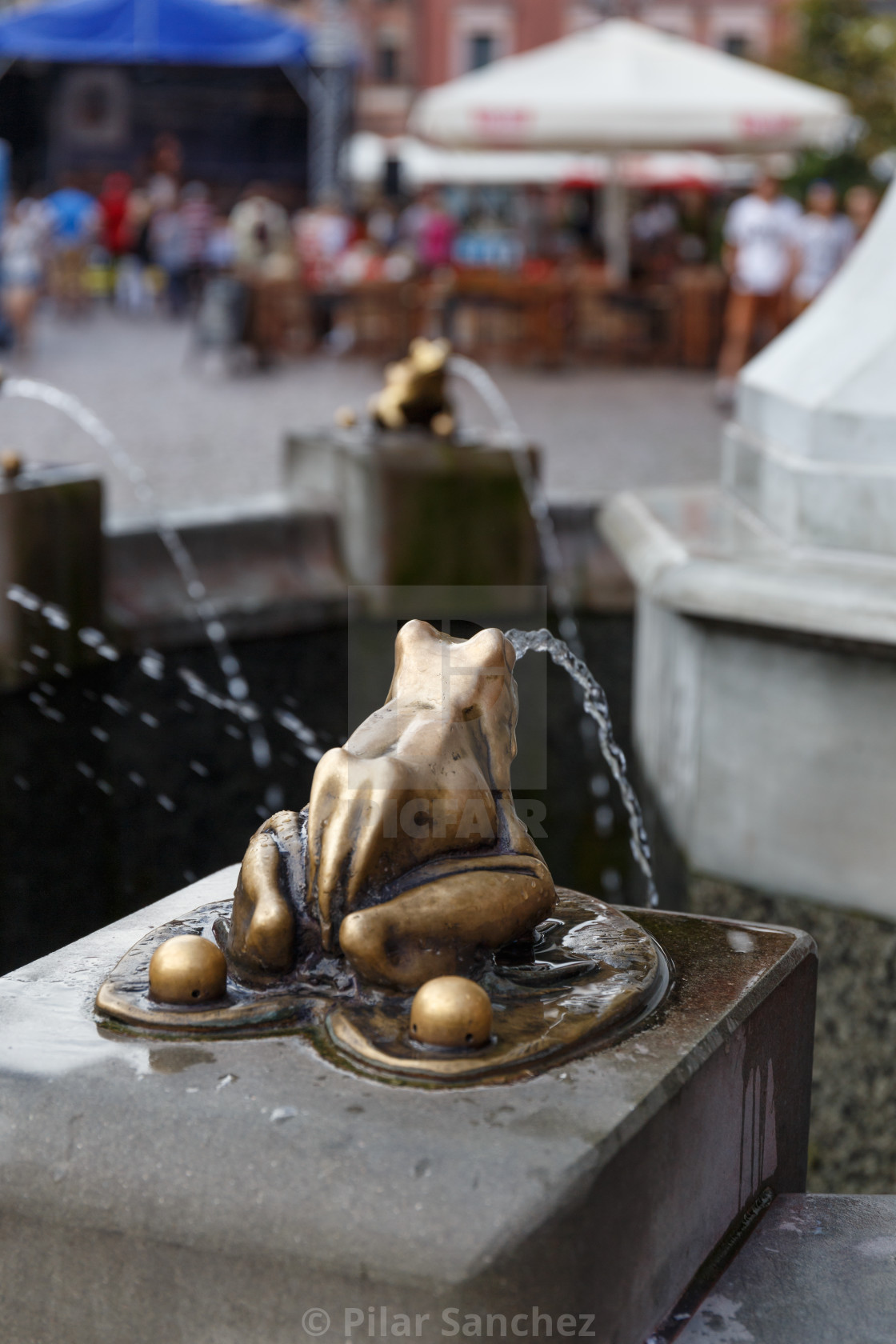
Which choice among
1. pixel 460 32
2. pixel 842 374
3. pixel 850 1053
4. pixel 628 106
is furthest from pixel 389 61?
pixel 850 1053

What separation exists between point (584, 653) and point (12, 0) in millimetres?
34384

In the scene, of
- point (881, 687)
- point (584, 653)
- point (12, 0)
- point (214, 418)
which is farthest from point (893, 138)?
point (881, 687)

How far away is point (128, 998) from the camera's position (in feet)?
5.92

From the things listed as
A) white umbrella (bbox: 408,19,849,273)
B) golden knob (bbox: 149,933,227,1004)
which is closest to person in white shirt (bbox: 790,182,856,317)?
white umbrella (bbox: 408,19,849,273)

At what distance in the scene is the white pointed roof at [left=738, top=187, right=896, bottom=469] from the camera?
3439mm

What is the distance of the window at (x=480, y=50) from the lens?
162ft

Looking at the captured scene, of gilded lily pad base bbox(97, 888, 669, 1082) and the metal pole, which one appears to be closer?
gilded lily pad base bbox(97, 888, 669, 1082)

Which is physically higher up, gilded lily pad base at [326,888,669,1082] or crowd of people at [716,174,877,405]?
crowd of people at [716,174,877,405]

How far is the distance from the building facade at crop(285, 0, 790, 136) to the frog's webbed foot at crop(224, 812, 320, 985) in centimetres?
4928

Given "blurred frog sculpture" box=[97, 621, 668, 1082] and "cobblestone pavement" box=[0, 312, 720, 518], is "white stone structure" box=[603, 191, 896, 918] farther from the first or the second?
"cobblestone pavement" box=[0, 312, 720, 518]

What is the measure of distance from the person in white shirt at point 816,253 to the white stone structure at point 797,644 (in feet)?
27.8

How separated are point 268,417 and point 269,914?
880cm

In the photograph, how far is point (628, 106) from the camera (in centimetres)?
1195

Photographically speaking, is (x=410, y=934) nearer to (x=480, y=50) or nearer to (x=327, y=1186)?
(x=327, y=1186)
